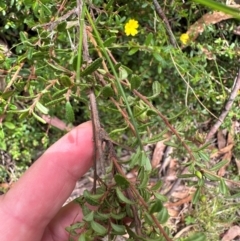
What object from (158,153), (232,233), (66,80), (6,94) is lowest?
(232,233)

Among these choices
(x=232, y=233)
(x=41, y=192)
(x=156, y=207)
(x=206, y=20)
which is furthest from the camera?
(x=232, y=233)

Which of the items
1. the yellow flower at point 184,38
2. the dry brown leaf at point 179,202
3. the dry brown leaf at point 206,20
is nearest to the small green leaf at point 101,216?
the yellow flower at point 184,38

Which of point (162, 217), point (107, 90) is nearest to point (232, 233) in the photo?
point (162, 217)

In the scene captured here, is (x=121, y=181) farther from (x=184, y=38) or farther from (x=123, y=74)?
(x=184, y=38)

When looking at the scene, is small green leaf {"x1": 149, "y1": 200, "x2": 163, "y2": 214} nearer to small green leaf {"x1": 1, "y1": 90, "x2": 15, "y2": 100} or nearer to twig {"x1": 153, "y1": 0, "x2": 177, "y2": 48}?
small green leaf {"x1": 1, "y1": 90, "x2": 15, "y2": 100}

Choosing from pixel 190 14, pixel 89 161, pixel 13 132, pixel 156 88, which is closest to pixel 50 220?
pixel 89 161

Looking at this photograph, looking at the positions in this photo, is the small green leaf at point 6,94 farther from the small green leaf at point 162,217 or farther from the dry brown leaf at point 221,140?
the dry brown leaf at point 221,140
